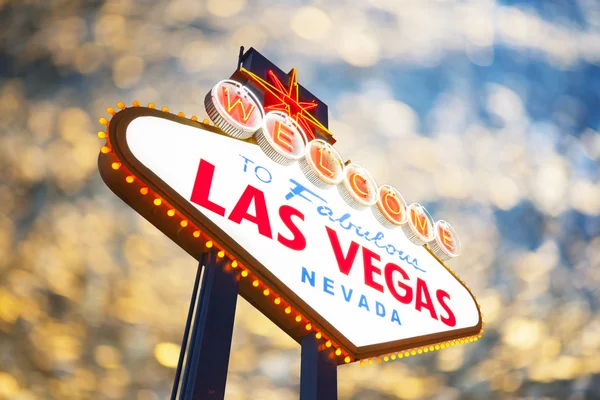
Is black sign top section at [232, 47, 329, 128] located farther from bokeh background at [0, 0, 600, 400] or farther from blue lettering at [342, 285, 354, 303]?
blue lettering at [342, 285, 354, 303]

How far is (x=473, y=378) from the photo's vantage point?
42.4 feet

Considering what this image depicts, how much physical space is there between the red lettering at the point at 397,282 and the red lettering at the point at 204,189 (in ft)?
8.37

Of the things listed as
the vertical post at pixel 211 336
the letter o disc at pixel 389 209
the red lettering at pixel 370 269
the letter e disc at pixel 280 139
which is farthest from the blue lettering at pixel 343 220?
the vertical post at pixel 211 336

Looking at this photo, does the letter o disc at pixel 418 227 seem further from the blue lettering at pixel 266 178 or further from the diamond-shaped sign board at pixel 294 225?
the blue lettering at pixel 266 178

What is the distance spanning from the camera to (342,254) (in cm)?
653

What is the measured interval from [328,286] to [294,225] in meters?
0.83

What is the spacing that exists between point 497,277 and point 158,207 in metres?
9.80

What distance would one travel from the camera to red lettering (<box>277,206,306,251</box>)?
5.90 metres

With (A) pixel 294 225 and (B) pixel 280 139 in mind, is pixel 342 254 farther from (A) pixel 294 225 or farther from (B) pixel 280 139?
(B) pixel 280 139

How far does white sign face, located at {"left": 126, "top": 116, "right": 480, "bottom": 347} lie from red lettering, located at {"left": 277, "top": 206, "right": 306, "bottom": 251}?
0.02 metres

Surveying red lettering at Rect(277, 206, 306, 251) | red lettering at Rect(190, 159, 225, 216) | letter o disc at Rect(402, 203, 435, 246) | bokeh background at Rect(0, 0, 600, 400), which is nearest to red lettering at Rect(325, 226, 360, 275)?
red lettering at Rect(277, 206, 306, 251)

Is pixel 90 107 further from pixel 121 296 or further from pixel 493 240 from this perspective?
pixel 493 240

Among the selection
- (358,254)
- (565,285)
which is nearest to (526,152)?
(565,285)

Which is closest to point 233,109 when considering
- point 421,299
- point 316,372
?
point 316,372
